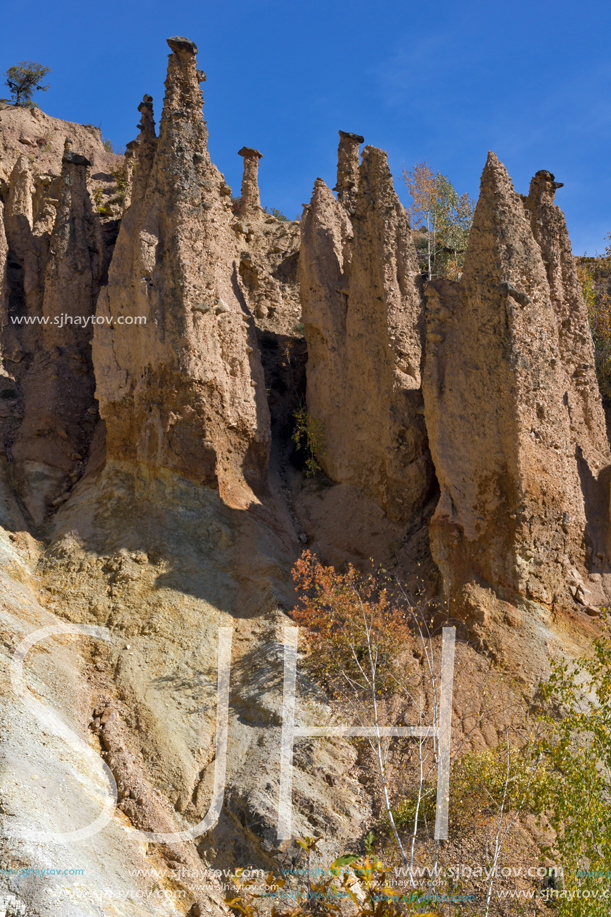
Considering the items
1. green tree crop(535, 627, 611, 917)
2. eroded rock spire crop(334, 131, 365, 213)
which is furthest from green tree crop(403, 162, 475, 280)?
green tree crop(535, 627, 611, 917)

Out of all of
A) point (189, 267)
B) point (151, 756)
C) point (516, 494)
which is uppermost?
point (189, 267)

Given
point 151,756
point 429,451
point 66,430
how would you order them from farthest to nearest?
point 66,430
point 429,451
point 151,756

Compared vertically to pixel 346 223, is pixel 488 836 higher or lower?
lower

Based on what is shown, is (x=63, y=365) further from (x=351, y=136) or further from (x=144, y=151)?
(x=351, y=136)

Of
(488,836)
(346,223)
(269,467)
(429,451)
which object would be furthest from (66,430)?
(488,836)

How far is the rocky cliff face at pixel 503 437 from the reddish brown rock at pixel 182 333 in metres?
3.98

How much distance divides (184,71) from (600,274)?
14.8m

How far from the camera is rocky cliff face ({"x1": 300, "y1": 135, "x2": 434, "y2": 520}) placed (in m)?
16.7

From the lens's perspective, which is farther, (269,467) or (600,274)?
(600,274)

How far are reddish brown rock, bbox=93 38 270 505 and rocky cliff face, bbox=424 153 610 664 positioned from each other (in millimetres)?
3975

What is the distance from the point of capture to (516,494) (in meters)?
14.6

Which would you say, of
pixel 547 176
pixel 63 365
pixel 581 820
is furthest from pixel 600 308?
pixel 581 820

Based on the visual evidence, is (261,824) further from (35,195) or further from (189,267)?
(35,195)

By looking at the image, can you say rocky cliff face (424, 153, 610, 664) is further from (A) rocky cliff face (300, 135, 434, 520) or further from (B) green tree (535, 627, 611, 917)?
(B) green tree (535, 627, 611, 917)
